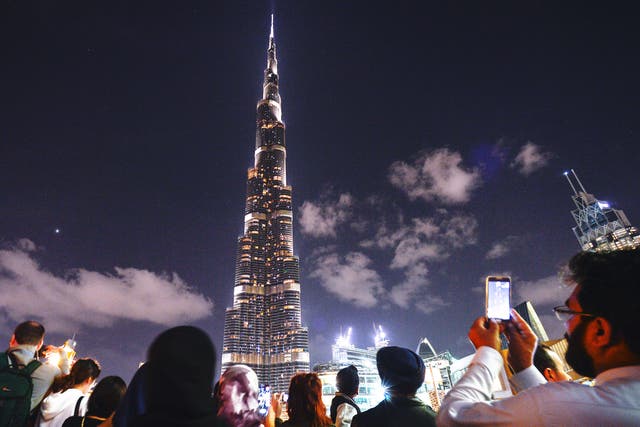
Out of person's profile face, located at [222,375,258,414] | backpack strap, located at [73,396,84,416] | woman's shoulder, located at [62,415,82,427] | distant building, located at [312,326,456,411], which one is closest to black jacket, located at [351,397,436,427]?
person's profile face, located at [222,375,258,414]

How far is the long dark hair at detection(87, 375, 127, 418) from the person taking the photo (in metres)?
2.85

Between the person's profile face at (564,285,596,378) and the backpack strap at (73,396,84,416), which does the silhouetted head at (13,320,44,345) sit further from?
the person's profile face at (564,285,596,378)

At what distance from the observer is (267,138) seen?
561ft

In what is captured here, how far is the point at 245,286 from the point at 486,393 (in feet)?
490

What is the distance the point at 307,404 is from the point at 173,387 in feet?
6.21

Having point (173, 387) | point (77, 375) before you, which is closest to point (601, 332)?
point (173, 387)

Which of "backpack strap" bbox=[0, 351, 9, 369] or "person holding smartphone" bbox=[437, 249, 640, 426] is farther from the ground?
"backpack strap" bbox=[0, 351, 9, 369]

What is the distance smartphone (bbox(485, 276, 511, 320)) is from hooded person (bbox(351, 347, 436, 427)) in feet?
2.97

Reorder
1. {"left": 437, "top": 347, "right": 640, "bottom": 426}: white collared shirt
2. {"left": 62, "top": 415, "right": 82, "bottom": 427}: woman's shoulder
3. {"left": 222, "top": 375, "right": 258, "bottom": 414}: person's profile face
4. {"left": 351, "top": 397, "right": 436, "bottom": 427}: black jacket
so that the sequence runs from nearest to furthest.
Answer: {"left": 437, "top": 347, "right": 640, "bottom": 426}: white collared shirt < {"left": 351, "top": 397, "right": 436, "bottom": 427}: black jacket < {"left": 222, "top": 375, "right": 258, "bottom": 414}: person's profile face < {"left": 62, "top": 415, "right": 82, "bottom": 427}: woman's shoulder

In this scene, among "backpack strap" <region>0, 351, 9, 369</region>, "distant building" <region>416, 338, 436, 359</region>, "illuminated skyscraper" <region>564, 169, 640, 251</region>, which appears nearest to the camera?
"backpack strap" <region>0, 351, 9, 369</region>

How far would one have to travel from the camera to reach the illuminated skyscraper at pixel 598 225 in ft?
224

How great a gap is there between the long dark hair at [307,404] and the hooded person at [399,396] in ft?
1.62

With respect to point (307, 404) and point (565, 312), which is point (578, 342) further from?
point (307, 404)

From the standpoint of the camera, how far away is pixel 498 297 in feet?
6.46
